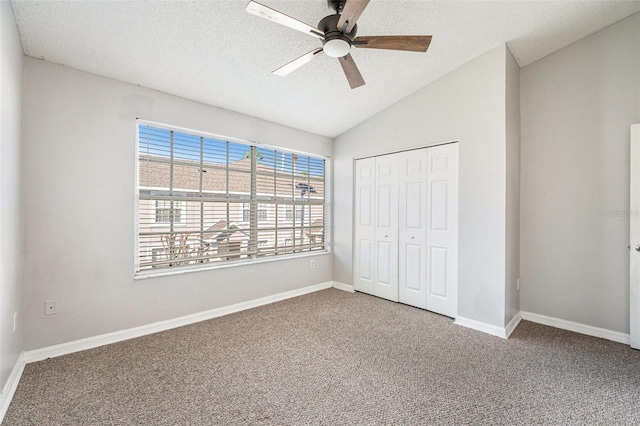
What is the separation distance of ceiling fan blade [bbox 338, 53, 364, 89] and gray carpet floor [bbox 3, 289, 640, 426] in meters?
2.35

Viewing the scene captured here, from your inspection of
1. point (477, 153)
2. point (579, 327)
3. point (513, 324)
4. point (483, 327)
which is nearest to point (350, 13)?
point (477, 153)

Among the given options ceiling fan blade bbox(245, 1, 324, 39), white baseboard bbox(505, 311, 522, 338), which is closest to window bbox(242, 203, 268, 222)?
ceiling fan blade bbox(245, 1, 324, 39)

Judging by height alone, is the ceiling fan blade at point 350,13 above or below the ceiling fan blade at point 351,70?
above

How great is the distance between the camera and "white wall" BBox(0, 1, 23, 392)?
5.91ft

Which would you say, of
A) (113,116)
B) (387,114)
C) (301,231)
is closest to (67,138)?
(113,116)

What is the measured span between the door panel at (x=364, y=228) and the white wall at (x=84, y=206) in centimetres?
239

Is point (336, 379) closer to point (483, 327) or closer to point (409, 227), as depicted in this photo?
point (483, 327)

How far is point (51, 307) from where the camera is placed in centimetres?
251

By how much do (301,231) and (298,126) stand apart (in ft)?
5.14

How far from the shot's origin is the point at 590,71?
3.08 metres

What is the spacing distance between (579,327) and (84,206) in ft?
16.5

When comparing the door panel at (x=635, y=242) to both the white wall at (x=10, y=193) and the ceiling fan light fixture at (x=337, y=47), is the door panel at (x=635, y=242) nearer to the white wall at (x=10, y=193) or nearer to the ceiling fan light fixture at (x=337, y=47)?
the ceiling fan light fixture at (x=337, y=47)

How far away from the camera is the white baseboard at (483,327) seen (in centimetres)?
296

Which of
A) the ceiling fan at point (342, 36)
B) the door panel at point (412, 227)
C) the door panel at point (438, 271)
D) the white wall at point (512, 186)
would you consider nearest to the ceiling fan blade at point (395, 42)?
the ceiling fan at point (342, 36)
